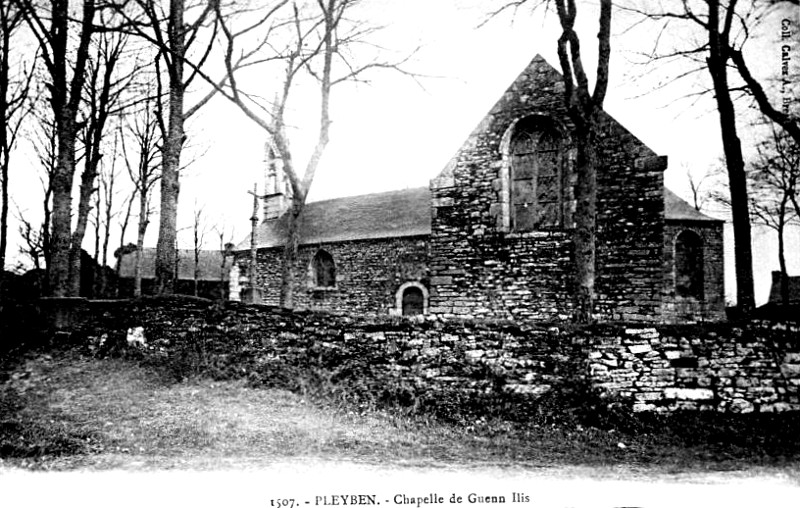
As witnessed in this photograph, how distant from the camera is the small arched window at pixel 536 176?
13062 millimetres

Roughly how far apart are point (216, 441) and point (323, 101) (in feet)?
30.8

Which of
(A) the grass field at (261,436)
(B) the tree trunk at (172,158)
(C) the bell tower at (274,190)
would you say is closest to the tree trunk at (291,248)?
(B) the tree trunk at (172,158)

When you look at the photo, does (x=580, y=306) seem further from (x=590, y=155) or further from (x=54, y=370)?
(x=54, y=370)

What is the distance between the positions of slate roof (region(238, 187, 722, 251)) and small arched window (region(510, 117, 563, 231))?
841 centimetres

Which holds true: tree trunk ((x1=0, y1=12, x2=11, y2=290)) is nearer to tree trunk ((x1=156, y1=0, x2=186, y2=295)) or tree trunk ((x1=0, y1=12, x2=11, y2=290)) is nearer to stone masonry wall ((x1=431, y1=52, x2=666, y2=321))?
tree trunk ((x1=156, y1=0, x2=186, y2=295))

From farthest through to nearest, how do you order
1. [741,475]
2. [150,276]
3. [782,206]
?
[150,276]
[782,206]
[741,475]

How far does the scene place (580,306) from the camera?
9.41m

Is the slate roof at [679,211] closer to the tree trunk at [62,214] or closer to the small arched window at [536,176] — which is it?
the small arched window at [536,176]

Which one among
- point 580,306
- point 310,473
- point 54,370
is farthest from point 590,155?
point 54,370

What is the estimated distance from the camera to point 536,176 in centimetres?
1319

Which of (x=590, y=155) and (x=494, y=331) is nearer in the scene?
(x=494, y=331)

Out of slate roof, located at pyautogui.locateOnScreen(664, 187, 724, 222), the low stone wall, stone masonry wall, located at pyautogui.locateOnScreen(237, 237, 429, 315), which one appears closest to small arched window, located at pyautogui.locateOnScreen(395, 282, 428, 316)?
stone masonry wall, located at pyautogui.locateOnScreen(237, 237, 429, 315)

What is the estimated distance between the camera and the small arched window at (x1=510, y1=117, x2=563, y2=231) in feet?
42.9

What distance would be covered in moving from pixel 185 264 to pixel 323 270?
2562cm
